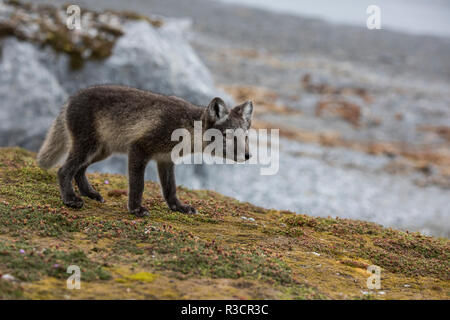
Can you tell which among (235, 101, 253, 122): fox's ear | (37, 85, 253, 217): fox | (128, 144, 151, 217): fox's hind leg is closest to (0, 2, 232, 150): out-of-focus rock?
(37, 85, 253, 217): fox

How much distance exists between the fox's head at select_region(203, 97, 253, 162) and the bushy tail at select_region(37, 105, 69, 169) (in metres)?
3.18

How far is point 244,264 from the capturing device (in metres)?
7.54

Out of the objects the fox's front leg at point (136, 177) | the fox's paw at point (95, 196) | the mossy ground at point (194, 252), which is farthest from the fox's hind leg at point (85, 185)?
the fox's front leg at point (136, 177)

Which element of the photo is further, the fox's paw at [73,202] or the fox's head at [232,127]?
the fox's paw at [73,202]

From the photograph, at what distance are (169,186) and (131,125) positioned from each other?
162 centimetres

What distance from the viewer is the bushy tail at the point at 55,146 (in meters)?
10.2

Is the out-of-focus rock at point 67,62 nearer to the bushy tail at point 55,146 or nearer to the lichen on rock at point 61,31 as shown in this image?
the lichen on rock at point 61,31

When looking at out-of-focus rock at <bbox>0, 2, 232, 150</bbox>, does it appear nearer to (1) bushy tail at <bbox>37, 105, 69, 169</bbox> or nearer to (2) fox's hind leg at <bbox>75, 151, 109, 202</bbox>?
(1) bushy tail at <bbox>37, 105, 69, 169</bbox>

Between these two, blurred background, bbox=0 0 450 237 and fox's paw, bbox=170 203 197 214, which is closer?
fox's paw, bbox=170 203 197 214

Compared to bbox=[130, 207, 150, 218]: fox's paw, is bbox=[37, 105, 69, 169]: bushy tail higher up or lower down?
higher up

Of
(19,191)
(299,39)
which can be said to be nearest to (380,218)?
(19,191)

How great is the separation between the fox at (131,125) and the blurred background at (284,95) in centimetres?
762

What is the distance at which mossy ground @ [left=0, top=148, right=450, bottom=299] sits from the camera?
645 cm
